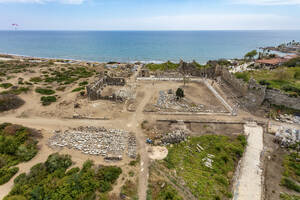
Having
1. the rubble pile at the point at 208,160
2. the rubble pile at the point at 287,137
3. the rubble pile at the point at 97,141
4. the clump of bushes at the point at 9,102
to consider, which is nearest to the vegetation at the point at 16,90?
the clump of bushes at the point at 9,102

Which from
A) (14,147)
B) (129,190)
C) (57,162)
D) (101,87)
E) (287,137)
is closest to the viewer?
(129,190)

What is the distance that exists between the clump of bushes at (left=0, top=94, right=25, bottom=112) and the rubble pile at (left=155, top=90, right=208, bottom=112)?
31217 millimetres

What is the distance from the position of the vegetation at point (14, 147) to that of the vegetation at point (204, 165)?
1900 cm

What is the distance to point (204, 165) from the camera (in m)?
18.5

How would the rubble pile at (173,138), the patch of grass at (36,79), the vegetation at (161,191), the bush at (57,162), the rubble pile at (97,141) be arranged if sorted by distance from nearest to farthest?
1. the vegetation at (161,191)
2. the bush at (57,162)
3. the rubble pile at (97,141)
4. the rubble pile at (173,138)
5. the patch of grass at (36,79)

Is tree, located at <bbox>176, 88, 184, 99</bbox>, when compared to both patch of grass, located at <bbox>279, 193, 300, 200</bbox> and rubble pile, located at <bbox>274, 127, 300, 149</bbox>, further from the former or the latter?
patch of grass, located at <bbox>279, 193, 300, 200</bbox>

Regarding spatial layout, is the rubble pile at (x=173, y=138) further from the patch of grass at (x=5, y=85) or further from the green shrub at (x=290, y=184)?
the patch of grass at (x=5, y=85)

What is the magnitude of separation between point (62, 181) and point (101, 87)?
1148 inches

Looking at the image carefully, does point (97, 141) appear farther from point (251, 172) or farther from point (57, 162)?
point (251, 172)

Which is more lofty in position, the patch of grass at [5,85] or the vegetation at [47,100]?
the patch of grass at [5,85]

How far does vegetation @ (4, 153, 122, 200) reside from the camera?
48.1 ft

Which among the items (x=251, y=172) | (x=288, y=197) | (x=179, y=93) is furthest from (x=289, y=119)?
(x=179, y=93)

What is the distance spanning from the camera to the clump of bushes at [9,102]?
30.2 m

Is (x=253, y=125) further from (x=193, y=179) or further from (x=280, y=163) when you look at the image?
(x=193, y=179)
